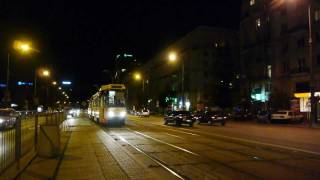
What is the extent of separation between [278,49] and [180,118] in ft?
105

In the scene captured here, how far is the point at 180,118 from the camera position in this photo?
44.5 meters

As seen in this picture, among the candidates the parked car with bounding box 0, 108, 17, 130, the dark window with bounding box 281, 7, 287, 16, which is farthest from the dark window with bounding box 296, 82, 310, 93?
the parked car with bounding box 0, 108, 17, 130

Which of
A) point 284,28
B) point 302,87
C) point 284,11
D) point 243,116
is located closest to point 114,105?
point 243,116

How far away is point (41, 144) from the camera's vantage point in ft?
55.3

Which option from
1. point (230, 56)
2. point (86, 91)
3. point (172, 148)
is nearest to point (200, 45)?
point (230, 56)

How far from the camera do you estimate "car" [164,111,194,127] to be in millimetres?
44156

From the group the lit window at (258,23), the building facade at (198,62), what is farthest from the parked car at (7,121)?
the building facade at (198,62)

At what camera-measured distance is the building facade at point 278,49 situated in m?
62.8

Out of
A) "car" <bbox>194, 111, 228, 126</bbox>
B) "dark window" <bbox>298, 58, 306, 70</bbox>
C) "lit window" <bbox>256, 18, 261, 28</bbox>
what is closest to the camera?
"car" <bbox>194, 111, 228, 126</bbox>

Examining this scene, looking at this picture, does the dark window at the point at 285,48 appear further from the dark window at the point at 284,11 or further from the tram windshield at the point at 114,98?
the tram windshield at the point at 114,98

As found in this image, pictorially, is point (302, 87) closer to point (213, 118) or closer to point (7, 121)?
point (213, 118)

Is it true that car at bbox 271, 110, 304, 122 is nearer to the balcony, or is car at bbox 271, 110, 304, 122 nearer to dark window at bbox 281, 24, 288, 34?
the balcony

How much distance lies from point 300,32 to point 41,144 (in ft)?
176

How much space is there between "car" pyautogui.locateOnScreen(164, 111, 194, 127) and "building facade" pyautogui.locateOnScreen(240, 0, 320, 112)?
62.3 feet
